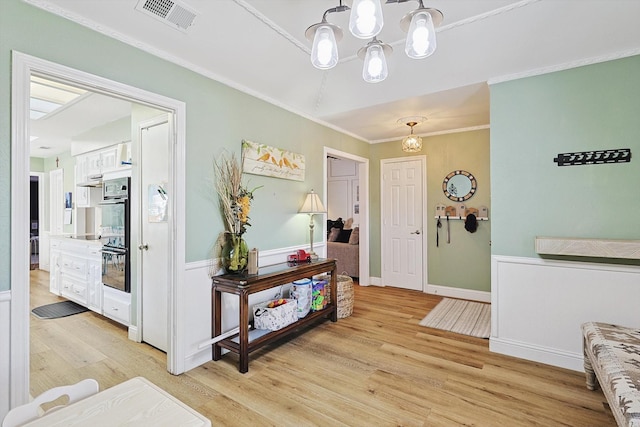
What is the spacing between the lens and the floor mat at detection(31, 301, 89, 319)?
155 inches

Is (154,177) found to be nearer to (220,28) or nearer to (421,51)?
(220,28)

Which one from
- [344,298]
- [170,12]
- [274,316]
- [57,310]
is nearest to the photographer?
[170,12]

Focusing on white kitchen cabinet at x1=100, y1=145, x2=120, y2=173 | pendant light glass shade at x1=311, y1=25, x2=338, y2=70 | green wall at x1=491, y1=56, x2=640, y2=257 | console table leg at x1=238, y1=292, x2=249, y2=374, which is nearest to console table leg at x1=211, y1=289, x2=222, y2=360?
console table leg at x1=238, y1=292, x2=249, y2=374

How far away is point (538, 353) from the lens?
8.98 feet

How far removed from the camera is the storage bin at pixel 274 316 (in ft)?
9.66

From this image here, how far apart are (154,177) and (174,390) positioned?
188 cm

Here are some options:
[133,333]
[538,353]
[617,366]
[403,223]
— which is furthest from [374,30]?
[403,223]

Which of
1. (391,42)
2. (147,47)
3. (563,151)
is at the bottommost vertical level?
(563,151)

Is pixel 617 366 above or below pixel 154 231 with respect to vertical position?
below

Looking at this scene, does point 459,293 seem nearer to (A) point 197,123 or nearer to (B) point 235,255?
(B) point 235,255

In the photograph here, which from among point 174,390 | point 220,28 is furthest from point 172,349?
point 220,28

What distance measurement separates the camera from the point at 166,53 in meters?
2.43

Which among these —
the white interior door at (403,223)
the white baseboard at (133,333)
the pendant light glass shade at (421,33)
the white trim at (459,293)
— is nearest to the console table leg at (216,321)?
the white baseboard at (133,333)

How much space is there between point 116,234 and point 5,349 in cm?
199
